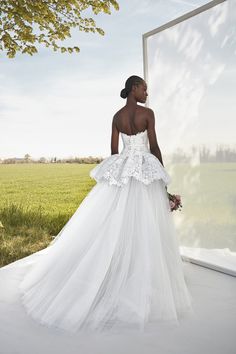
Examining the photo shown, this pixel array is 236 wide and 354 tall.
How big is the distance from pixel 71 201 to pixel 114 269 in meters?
7.15

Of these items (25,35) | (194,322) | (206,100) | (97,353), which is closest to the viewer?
(97,353)

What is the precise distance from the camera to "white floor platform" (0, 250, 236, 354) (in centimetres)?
239

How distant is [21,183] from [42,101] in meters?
2.12

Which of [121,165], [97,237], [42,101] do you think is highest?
[42,101]

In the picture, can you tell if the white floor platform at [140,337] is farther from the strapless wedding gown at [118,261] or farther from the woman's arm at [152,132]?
the woman's arm at [152,132]

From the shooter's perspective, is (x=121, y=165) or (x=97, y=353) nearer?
(x=97, y=353)

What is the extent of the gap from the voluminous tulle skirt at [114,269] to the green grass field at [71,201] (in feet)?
3.46

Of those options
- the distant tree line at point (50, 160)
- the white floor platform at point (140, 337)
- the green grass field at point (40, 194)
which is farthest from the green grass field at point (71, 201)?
the white floor platform at point (140, 337)

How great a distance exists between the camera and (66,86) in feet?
33.3

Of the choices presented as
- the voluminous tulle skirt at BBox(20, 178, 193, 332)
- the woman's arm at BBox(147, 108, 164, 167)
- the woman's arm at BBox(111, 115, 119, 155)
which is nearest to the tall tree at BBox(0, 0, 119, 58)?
the woman's arm at BBox(111, 115, 119, 155)

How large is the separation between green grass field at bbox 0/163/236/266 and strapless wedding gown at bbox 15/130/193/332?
105cm

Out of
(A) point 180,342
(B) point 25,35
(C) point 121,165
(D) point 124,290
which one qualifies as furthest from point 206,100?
(B) point 25,35

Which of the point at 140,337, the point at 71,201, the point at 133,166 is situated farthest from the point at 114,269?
the point at 71,201

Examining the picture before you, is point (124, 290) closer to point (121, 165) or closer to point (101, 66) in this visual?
point (121, 165)
